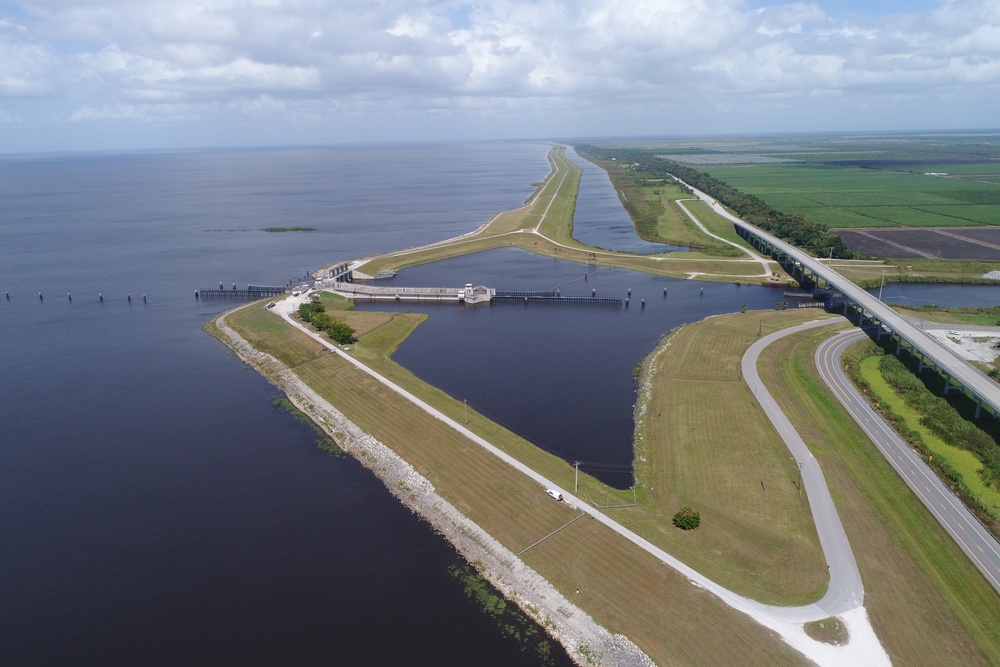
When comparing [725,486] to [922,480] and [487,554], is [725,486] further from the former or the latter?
[487,554]

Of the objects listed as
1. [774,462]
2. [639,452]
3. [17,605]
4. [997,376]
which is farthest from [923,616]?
[17,605]

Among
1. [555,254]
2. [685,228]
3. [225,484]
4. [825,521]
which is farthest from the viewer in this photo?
[685,228]

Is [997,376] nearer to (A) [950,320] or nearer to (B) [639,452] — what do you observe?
(A) [950,320]

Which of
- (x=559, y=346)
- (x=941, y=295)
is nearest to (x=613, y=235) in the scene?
(x=941, y=295)

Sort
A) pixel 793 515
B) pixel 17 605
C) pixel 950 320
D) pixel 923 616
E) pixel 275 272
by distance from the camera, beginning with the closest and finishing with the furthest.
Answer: pixel 923 616 < pixel 17 605 < pixel 793 515 < pixel 950 320 < pixel 275 272

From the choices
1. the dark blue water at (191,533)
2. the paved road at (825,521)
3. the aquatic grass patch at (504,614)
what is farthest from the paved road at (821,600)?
the dark blue water at (191,533)

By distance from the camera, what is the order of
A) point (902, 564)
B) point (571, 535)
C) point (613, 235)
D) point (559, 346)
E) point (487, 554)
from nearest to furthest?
point (902, 564)
point (487, 554)
point (571, 535)
point (559, 346)
point (613, 235)

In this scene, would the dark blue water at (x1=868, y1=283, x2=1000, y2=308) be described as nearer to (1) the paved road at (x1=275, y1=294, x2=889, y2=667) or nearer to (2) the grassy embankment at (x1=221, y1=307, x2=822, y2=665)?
(1) the paved road at (x1=275, y1=294, x2=889, y2=667)
